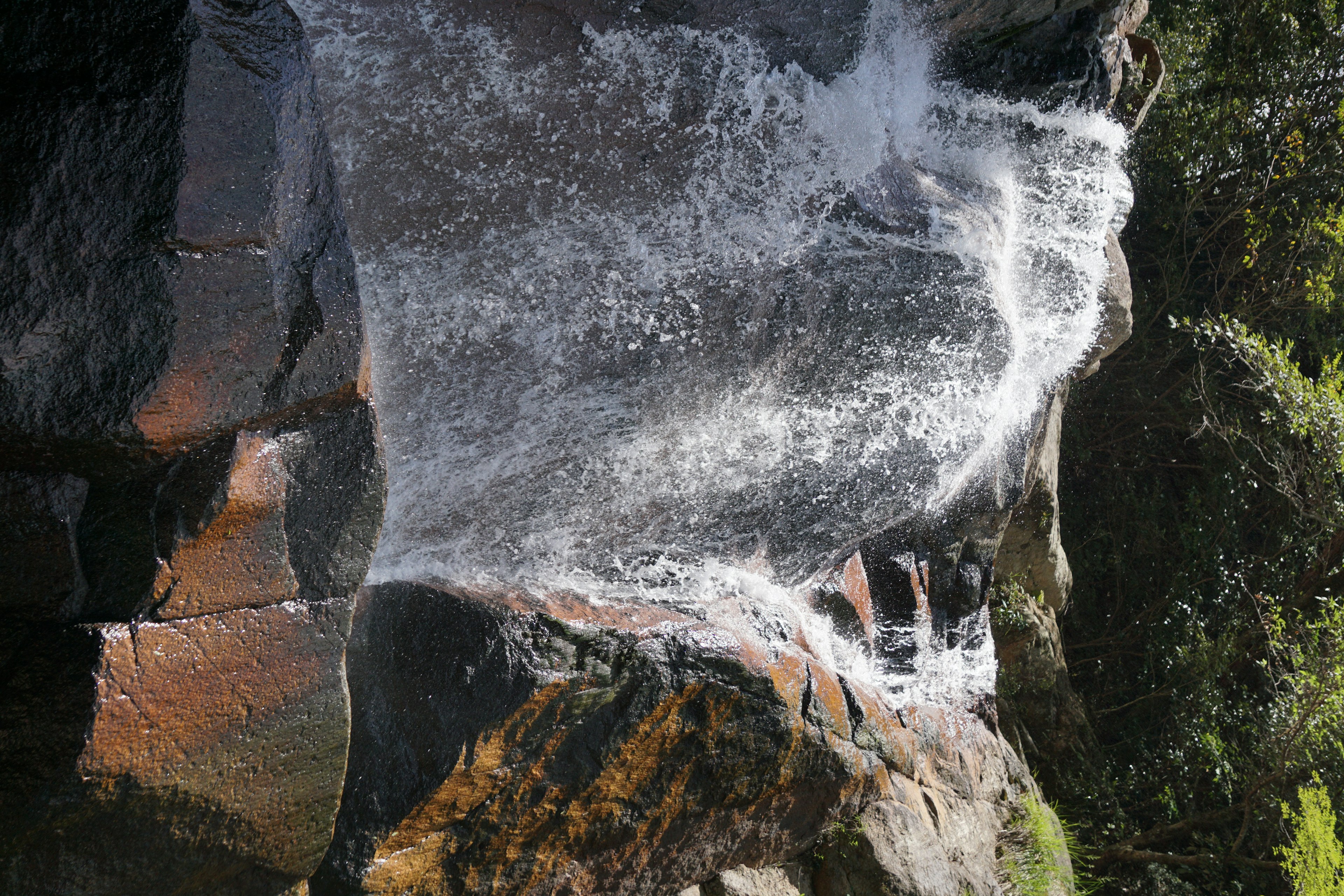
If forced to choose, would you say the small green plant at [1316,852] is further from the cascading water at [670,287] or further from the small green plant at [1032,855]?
the cascading water at [670,287]

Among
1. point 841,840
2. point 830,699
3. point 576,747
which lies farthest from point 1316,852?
point 576,747

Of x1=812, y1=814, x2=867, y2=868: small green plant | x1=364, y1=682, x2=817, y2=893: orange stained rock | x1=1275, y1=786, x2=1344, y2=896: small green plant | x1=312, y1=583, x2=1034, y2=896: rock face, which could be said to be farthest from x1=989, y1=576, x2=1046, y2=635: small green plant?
x1=364, y1=682, x2=817, y2=893: orange stained rock

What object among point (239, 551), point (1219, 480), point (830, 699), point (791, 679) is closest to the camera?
point (239, 551)

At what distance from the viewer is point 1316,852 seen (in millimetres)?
4254

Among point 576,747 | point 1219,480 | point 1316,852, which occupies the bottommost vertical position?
point 1316,852

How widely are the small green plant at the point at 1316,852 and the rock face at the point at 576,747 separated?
2.80 metres

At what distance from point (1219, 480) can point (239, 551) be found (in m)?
6.74

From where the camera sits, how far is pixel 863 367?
10.1 feet

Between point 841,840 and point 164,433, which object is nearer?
point 164,433

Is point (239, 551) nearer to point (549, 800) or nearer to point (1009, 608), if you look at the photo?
point (549, 800)

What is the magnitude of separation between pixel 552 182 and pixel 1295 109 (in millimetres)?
6064

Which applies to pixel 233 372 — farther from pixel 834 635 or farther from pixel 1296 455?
pixel 1296 455

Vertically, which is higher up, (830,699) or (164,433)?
(164,433)

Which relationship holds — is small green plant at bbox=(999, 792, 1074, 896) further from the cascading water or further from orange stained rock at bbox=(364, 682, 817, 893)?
orange stained rock at bbox=(364, 682, 817, 893)
